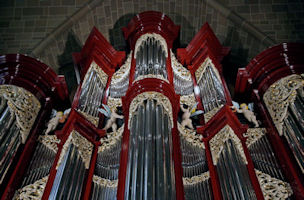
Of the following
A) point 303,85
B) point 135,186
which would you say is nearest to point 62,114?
point 135,186

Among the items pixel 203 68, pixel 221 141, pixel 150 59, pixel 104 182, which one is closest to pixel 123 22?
pixel 150 59

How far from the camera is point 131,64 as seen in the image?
911 cm

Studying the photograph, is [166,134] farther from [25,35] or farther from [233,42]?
[25,35]

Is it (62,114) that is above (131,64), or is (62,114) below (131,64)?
below

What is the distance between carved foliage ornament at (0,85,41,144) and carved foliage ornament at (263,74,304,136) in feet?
15.1

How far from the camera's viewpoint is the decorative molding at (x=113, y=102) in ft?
27.5

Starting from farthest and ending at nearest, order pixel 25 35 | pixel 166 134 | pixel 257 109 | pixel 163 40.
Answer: pixel 25 35 → pixel 163 40 → pixel 257 109 → pixel 166 134

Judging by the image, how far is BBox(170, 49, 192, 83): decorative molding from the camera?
920 centimetres

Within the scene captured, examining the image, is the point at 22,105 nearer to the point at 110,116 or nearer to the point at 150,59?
the point at 110,116

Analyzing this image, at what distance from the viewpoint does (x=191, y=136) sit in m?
7.09

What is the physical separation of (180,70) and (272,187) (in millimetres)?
4123

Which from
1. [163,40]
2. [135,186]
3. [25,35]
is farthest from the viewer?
[25,35]

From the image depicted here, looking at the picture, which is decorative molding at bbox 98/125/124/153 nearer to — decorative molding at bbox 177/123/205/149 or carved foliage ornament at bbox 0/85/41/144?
decorative molding at bbox 177/123/205/149

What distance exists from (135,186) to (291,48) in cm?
478
